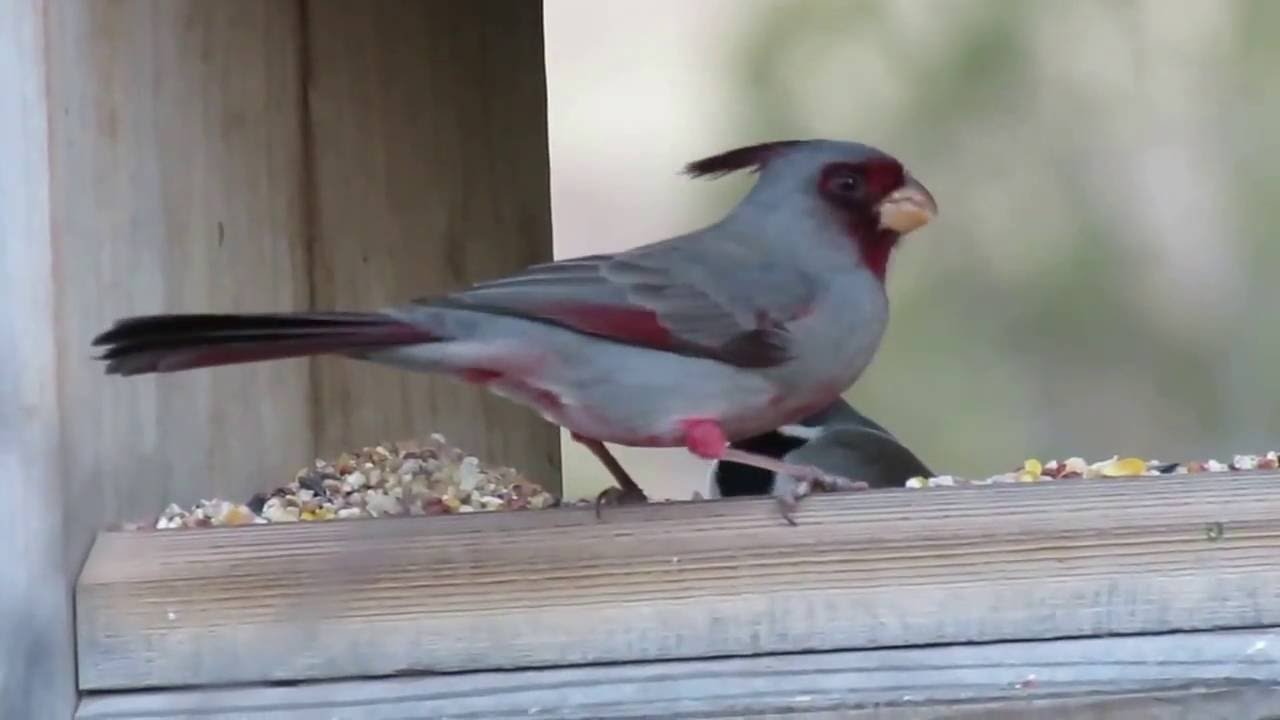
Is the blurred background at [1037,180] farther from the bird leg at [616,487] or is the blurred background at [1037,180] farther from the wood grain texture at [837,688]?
the wood grain texture at [837,688]

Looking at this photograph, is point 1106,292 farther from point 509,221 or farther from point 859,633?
point 859,633

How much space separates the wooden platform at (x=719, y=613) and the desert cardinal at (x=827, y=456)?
1.73ft

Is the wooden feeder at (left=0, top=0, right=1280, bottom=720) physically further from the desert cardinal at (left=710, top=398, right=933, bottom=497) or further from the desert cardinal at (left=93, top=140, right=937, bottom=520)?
the desert cardinal at (left=710, top=398, right=933, bottom=497)

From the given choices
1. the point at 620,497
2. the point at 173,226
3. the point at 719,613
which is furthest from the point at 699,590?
the point at 173,226

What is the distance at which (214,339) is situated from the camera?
143 centimetres

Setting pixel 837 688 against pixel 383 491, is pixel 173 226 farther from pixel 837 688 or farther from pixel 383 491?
pixel 837 688

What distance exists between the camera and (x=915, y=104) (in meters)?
3.71

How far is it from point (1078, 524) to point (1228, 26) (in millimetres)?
2582

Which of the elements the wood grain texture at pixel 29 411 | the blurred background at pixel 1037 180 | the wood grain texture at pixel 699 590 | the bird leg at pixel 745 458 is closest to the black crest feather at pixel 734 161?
the bird leg at pixel 745 458

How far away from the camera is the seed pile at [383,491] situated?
1.76 m

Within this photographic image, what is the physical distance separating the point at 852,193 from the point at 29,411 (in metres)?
0.92

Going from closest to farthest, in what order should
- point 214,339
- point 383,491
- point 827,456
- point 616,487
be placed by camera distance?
point 214,339
point 616,487
point 383,491
point 827,456

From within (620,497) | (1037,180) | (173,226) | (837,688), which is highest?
(1037,180)

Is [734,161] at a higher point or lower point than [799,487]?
higher
